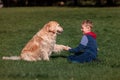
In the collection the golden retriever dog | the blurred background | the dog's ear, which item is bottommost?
the blurred background

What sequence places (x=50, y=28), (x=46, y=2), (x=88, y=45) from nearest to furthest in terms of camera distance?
(x=88, y=45) < (x=50, y=28) < (x=46, y=2)

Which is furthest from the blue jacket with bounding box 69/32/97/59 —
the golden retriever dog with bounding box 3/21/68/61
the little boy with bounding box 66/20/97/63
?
the golden retriever dog with bounding box 3/21/68/61

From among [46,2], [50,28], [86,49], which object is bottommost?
[46,2]

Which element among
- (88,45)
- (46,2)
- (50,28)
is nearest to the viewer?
(88,45)

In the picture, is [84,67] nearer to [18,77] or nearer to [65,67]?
[65,67]

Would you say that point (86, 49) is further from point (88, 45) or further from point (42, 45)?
point (42, 45)

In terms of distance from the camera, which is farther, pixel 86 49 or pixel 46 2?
pixel 46 2

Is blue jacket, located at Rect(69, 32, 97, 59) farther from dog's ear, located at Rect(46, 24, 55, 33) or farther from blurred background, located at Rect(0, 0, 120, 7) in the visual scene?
blurred background, located at Rect(0, 0, 120, 7)

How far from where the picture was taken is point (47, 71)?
1138 centimetres

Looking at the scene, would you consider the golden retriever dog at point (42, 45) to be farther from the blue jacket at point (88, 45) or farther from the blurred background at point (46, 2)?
the blurred background at point (46, 2)

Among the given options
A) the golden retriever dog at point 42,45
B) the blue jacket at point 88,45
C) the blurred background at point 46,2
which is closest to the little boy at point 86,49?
the blue jacket at point 88,45

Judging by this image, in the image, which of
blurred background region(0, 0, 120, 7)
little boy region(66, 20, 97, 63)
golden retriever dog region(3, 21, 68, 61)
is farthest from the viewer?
blurred background region(0, 0, 120, 7)

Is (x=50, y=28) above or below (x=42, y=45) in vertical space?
above

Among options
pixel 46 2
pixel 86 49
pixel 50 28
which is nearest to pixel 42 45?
pixel 50 28
